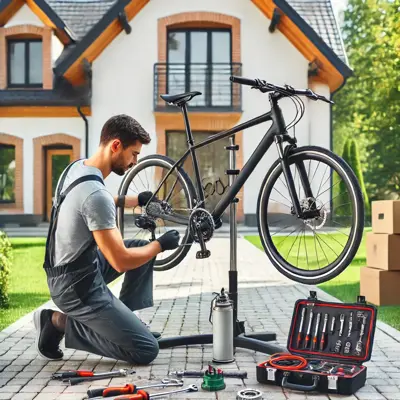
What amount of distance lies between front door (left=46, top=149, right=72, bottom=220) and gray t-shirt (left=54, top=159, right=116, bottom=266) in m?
15.3

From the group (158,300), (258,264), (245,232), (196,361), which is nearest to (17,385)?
(196,361)

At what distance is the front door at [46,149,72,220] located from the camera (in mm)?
19609

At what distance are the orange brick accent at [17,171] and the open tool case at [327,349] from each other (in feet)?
51.6

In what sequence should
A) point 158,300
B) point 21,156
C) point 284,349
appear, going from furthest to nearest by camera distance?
1. point 21,156
2. point 158,300
3. point 284,349

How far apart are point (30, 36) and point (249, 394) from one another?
17.2 metres

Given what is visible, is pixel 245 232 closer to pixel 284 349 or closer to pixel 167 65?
pixel 167 65

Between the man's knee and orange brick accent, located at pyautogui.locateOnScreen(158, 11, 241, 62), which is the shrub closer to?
the man's knee

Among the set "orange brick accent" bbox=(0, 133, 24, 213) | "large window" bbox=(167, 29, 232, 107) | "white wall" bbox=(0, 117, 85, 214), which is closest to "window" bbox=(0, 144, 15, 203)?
"orange brick accent" bbox=(0, 133, 24, 213)

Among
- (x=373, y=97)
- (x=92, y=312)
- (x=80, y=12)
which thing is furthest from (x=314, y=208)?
(x=373, y=97)

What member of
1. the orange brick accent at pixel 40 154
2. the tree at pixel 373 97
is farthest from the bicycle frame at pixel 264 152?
the tree at pixel 373 97

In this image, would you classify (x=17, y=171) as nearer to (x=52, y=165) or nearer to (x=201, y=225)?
(x=52, y=165)

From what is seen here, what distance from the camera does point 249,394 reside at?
12.4 ft

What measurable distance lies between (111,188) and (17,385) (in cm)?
1419

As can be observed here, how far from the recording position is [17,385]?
4117 mm
